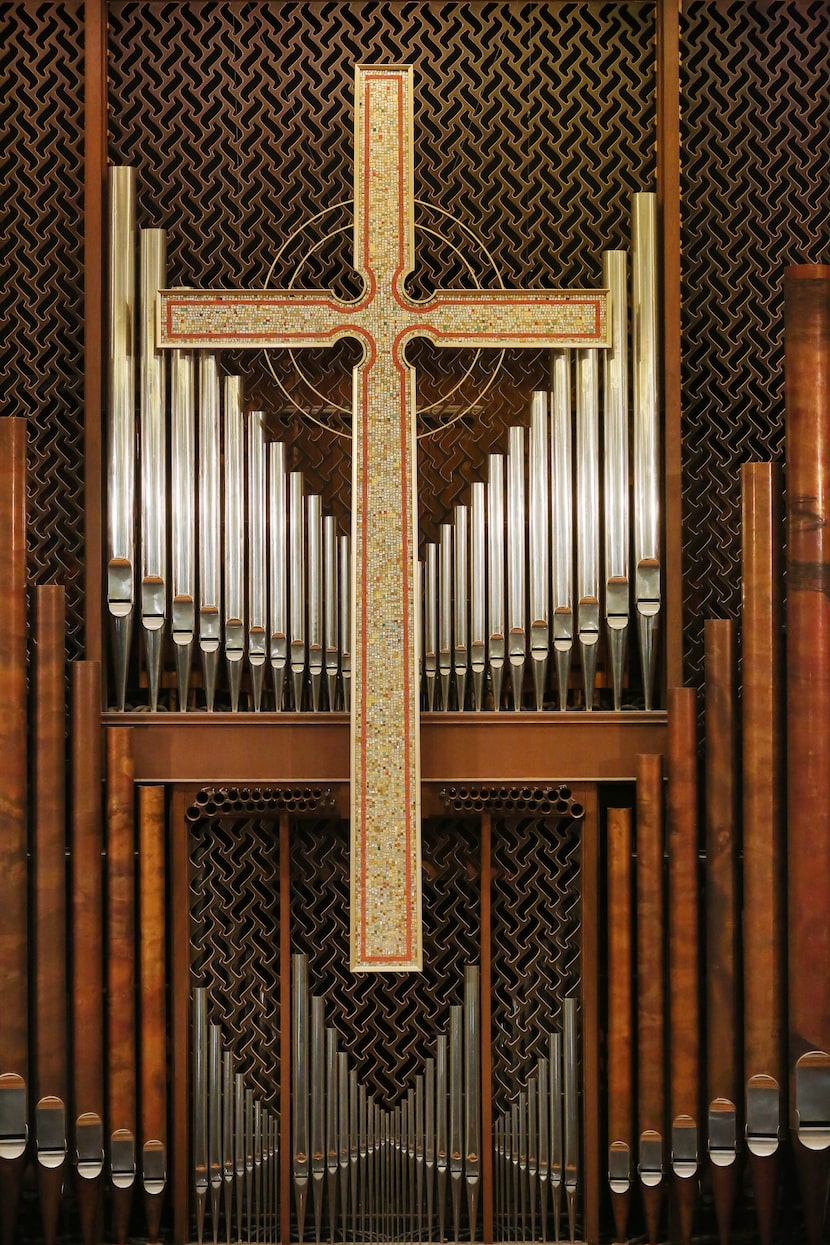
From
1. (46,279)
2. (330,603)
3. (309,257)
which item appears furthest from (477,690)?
(46,279)

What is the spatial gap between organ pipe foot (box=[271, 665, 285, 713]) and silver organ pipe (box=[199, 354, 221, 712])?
19cm

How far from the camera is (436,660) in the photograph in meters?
4.07

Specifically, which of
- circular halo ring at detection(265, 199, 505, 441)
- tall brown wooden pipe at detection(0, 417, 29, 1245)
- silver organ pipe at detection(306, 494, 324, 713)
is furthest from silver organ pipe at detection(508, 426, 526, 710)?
tall brown wooden pipe at detection(0, 417, 29, 1245)

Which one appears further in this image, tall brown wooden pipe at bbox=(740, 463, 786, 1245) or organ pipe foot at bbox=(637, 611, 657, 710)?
organ pipe foot at bbox=(637, 611, 657, 710)

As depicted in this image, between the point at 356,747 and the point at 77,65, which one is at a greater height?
the point at 77,65

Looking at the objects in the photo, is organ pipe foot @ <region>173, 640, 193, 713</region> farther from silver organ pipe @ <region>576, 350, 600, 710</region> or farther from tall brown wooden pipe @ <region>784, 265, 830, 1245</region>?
tall brown wooden pipe @ <region>784, 265, 830, 1245</region>

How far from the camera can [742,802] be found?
12.8ft

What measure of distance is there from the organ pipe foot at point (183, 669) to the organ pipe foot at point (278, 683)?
0.27 meters

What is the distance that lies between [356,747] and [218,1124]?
1.31m

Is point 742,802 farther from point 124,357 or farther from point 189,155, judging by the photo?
point 189,155

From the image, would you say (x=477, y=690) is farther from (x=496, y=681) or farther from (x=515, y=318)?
(x=515, y=318)

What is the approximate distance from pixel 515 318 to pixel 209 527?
3.87 feet

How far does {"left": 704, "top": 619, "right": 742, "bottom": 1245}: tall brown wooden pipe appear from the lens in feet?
12.6

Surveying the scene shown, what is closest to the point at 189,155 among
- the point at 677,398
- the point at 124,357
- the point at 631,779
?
the point at 124,357
